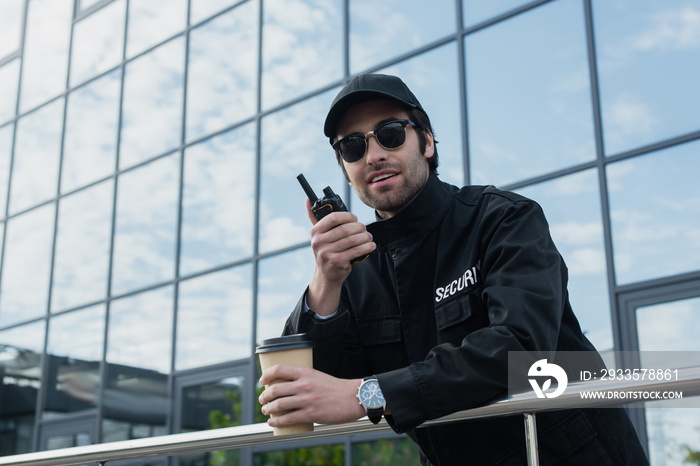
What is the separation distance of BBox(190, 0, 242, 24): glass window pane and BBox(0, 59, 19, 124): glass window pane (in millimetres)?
4513

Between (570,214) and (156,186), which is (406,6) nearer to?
(570,214)

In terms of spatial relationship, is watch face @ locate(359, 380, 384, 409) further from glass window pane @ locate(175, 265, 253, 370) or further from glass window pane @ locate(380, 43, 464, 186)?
glass window pane @ locate(175, 265, 253, 370)

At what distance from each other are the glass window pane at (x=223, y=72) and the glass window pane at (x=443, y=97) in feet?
8.41

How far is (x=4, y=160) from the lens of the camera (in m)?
13.4

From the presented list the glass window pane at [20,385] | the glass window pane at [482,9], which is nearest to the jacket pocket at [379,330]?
the glass window pane at [482,9]

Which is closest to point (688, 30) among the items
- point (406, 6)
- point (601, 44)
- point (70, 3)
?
point (601, 44)

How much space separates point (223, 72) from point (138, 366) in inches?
163

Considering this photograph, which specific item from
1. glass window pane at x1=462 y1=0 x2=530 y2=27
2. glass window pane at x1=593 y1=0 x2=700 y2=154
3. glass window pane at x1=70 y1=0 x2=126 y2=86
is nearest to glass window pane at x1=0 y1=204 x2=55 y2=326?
glass window pane at x1=70 y1=0 x2=126 y2=86

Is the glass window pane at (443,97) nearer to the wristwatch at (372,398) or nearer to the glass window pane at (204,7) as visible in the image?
the glass window pane at (204,7)

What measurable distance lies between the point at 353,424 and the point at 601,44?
5.99 meters

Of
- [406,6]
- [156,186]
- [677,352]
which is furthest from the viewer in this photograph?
[156,186]

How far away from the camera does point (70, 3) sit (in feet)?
43.3

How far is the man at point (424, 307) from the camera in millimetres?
1563

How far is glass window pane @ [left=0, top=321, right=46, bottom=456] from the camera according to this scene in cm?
1151
